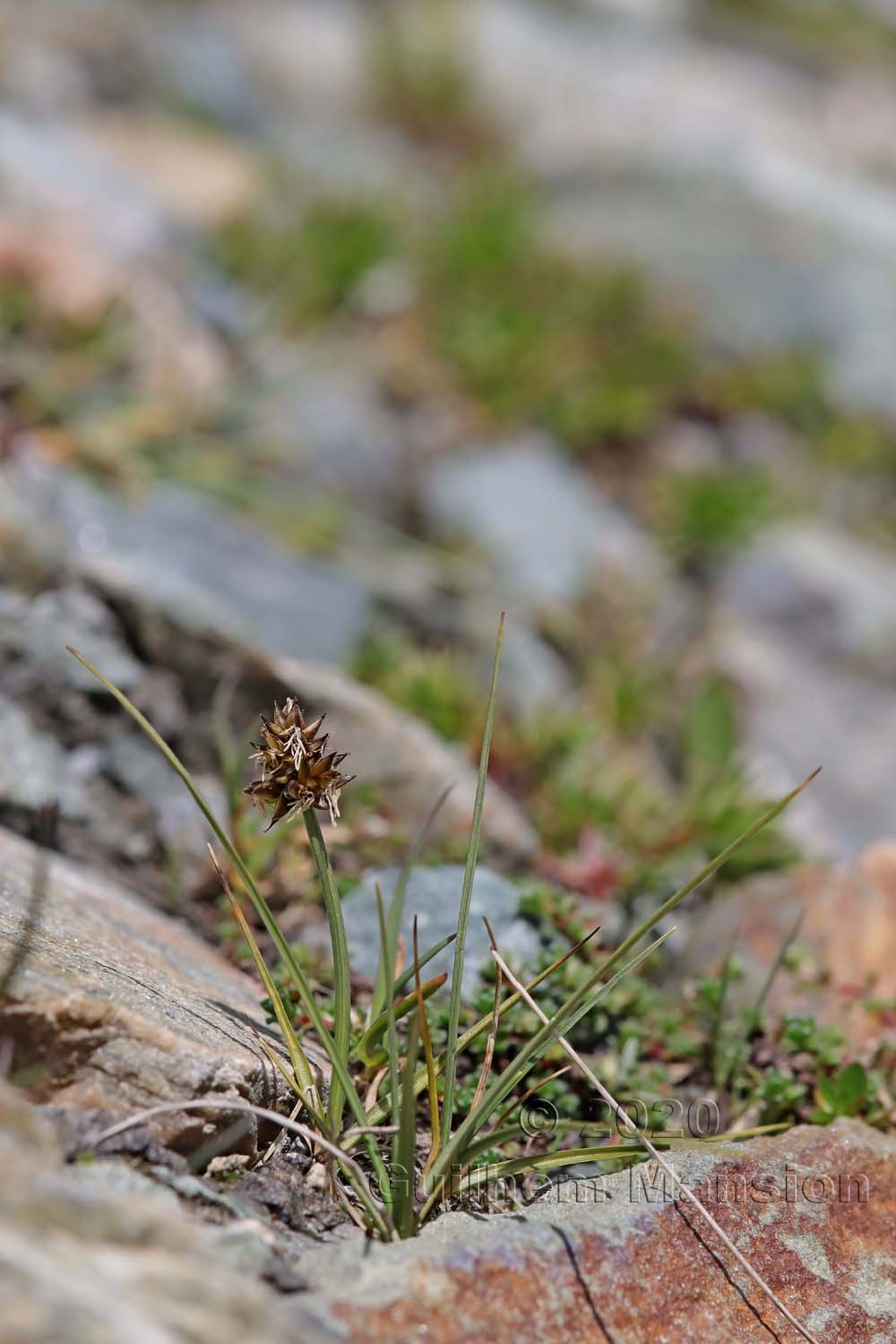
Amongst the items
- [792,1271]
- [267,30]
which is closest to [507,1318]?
[792,1271]

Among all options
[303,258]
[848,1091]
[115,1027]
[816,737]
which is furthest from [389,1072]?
[303,258]

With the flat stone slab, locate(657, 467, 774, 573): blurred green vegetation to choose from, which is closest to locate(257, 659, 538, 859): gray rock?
the flat stone slab

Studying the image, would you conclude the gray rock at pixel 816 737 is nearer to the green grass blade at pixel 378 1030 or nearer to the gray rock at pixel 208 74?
the green grass blade at pixel 378 1030

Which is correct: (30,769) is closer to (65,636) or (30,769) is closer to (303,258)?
(65,636)

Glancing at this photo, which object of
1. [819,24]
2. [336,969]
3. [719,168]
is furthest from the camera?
[819,24]

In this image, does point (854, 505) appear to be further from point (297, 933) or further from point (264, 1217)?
point (264, 1217)

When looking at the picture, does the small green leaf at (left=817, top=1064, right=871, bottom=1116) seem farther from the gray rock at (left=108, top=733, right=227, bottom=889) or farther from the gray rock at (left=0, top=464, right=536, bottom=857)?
the gray rock at (left=108, top=733, right=227, bottom=889)

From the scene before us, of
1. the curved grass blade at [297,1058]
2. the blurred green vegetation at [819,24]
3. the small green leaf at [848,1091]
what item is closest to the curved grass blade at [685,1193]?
the curved grass blade at [297,1058]
